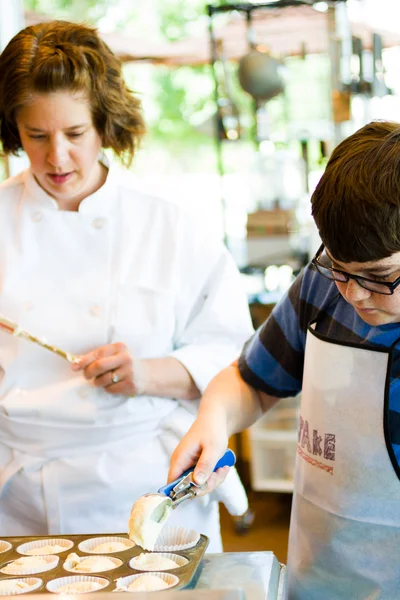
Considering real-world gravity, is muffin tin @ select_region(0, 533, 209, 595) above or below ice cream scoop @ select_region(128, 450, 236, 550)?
below

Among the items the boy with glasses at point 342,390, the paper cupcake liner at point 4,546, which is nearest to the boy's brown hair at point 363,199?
the boy with glasses at point 342,390

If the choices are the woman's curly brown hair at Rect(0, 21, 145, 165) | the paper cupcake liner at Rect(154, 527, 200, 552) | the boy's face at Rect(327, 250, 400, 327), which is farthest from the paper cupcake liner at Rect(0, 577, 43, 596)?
the woman's curly brown hair at Rect(0, 21, 145, 165)

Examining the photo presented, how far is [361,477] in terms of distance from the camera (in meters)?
1.37

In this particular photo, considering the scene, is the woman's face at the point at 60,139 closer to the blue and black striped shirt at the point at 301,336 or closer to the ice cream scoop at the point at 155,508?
the blue and black striped shirt at the point at 301,336

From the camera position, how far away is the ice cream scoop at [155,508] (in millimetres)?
1354

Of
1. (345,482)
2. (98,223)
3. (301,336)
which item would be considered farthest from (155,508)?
(98,223)

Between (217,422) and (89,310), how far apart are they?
0.52 m

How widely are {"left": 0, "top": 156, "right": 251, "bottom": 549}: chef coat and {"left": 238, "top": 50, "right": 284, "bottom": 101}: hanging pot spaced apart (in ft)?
6.37

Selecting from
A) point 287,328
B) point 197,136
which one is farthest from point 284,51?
point 287,328

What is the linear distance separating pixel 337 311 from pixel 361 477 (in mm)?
277

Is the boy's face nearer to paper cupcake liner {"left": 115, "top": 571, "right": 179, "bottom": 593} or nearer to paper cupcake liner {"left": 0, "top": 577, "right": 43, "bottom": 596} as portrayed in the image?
paper cupcake liner {"left": 115, "top": 571, "right": 179, "bottom": 593}

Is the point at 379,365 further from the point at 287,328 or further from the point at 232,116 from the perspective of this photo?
the point at 232,116

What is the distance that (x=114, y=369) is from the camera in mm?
1799

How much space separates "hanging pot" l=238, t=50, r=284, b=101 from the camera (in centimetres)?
375
